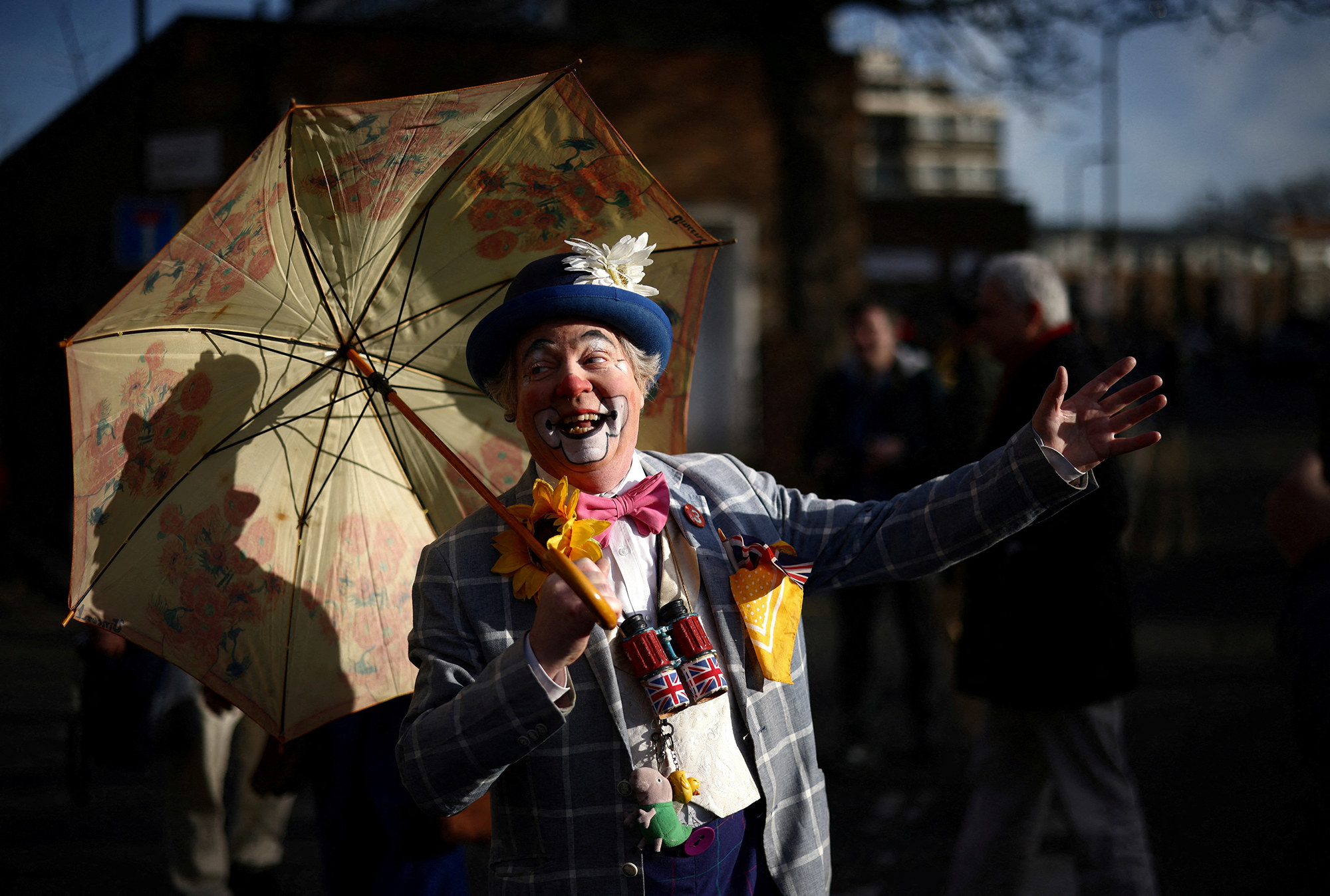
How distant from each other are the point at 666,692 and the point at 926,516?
61 cm

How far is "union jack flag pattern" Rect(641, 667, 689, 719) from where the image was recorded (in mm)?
1974

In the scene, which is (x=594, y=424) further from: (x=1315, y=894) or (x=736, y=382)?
(x=736, y=382)

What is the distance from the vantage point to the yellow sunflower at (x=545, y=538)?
195cm

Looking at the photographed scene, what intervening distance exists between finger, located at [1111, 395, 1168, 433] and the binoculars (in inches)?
32.3

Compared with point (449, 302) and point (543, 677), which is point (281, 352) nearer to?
point (449, 302)

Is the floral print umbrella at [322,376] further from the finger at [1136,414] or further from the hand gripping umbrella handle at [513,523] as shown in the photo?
the finger at [1136,414]

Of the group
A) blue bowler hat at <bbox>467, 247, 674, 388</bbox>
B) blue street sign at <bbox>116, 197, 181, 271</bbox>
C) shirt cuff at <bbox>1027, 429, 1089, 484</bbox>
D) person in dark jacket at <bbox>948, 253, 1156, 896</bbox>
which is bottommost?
person in dark jacket at <bbox>948, 253, 1156, 896</bbox>

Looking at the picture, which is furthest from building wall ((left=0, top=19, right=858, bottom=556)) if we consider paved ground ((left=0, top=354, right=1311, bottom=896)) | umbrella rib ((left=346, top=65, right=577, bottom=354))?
umbrella rib ((left=346, top=65, right=577, bottom=354))

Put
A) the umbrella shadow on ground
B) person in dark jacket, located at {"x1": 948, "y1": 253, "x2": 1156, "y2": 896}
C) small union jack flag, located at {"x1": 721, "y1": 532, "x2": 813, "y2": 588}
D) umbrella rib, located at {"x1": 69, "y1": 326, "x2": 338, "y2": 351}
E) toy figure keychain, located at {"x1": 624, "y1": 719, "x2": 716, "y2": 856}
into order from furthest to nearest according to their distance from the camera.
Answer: person in dark jacket, located at {"x1": 948, "y1": 253, "x2": 1156, "y2": 896}
the umbrella shadow on ground
umbrella rib, located at {"x1": 69, "y1": 326, "x2": 338, "y2": 351}
small union jack flag, located at {"x1": 721, "y1": 532, "x2": 813, "y2": 588}
toy figure keychain, located at {"x1": 624, "y1": 719, "x2": 716, "y2": 856}

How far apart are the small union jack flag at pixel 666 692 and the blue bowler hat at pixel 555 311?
612 millimetres

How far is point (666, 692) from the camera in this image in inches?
77.9

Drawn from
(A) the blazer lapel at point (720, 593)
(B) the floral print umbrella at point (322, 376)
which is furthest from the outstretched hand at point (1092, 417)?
(B) the floral print umbrella at point (322, 376)

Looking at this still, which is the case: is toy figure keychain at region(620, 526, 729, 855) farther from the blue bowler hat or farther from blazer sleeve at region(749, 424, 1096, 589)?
the blue bowler hat

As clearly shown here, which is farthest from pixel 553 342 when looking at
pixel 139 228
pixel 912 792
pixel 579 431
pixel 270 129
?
pixel 270 129
